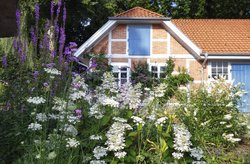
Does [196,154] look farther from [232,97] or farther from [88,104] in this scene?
[232,97]

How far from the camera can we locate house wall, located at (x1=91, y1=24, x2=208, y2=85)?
71.8 ft

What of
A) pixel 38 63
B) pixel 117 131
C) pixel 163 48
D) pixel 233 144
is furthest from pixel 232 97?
pixel 163 48

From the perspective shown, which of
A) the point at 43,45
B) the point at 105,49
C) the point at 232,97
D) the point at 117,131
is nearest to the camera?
the point at 117,131

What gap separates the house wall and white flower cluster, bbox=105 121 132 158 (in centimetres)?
1823

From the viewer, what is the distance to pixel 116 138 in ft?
11.9

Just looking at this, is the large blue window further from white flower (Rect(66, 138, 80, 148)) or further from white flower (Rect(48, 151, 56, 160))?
white flower (Rect(48, 151, 56, 160))

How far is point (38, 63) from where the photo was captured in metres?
4.88

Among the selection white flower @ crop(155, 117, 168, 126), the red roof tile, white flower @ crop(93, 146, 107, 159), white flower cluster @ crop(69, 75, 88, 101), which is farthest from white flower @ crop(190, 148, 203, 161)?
the red roof tile

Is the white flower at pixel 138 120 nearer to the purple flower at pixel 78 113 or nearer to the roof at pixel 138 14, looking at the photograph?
the purple flower at pixel 78 113

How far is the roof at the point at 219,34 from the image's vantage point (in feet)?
73.6

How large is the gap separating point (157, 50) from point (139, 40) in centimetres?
100

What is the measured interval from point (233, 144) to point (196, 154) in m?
2.59

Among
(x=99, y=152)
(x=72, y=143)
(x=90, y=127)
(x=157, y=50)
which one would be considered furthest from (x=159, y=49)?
(x=72, y=143)

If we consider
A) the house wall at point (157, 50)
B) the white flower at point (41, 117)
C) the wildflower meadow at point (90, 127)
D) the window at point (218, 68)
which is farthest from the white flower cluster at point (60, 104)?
the window at point (218, 68)
